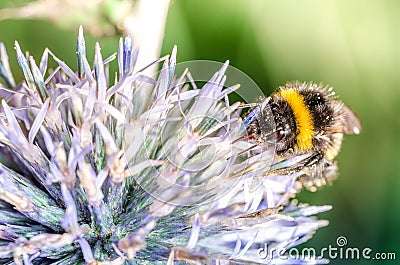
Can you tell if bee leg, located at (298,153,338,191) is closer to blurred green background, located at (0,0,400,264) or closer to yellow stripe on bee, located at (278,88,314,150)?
yellow stripe on bee, located at (278,88,314,150)

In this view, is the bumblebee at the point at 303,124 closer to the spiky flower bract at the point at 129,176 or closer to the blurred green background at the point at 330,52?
the spiky flower bract at the point at 129,176

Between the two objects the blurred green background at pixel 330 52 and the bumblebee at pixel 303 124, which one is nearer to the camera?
the bumblebee at pixel 303 124

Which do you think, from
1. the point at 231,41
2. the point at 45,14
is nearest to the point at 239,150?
the point at 45,14

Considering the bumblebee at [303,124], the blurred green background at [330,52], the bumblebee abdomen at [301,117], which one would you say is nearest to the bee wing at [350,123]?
the bumblebee at [303,124]

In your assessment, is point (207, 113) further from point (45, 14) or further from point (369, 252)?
point (369, 252)

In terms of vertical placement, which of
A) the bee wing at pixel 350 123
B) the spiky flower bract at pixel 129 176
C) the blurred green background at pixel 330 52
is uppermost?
the blurred green background at pixel 330 52

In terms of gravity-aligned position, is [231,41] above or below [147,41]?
above
